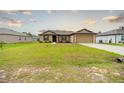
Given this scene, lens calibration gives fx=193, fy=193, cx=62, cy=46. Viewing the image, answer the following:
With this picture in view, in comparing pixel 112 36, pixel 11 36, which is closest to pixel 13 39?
pixel 11 36

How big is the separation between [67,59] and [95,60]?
1.91ft

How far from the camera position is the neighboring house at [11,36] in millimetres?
4637

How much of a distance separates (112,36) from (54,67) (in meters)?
2.06

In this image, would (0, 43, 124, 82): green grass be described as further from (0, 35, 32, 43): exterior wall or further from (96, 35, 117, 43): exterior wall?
(96, 35, 117, 43): exterior wall

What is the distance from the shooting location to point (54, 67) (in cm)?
375

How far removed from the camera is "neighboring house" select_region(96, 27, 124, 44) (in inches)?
189

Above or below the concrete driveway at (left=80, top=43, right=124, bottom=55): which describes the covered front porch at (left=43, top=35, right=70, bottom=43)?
above

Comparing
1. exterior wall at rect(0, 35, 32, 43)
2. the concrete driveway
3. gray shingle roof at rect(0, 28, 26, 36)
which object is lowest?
the concrete driveway

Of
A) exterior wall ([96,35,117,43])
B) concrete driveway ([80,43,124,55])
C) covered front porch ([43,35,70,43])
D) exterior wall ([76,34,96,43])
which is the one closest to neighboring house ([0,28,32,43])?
covered front porch ([43,35,70,43])

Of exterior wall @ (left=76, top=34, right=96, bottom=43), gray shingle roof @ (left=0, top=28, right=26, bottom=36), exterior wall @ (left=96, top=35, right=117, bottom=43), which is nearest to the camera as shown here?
gray shingle roof @ (left=0, top=28, right=26, bottom=36)

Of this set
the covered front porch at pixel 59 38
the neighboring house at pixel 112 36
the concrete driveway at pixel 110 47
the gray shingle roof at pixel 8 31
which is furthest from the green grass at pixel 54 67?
the covered front porch at pixel 59 38

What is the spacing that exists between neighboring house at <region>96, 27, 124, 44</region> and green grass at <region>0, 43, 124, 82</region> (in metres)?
0.64

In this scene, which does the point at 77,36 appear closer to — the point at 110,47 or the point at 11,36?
the point at 110,47
